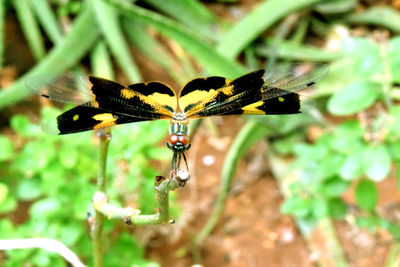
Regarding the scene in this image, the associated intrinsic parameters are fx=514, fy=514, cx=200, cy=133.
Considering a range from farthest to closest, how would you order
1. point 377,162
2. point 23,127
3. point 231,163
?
1. point 231,163
2. point 23,127
3. point 377,162

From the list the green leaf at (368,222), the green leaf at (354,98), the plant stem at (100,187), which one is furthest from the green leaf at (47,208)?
the green leaf at (368,222)

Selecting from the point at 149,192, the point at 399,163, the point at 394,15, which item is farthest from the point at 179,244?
the point at 394,15

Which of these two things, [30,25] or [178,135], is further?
[30,25]

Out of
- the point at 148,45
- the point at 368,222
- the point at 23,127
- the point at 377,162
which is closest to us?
the point at 377,162

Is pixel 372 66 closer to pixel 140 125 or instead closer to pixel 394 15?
pixel 140 125

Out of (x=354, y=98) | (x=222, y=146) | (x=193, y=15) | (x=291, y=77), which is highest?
(x=193, y=15)

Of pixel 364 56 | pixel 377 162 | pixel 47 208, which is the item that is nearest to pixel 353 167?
pixel 377 162

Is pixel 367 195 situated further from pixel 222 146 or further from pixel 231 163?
pixel 222 146

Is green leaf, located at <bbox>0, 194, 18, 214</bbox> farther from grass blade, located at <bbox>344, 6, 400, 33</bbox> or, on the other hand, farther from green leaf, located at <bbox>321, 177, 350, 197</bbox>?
grass blade, located at <bbox>344, 6, 400, 33</bbox>
